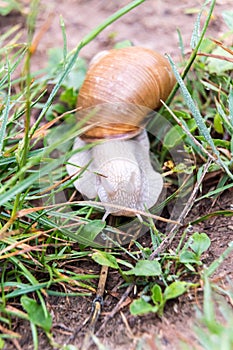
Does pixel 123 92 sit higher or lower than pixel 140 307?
higher

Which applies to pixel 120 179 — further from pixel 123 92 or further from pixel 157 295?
pixel 157 295

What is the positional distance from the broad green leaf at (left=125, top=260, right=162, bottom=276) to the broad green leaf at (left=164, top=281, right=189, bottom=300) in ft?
0.23

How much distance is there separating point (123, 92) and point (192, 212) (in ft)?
2.21

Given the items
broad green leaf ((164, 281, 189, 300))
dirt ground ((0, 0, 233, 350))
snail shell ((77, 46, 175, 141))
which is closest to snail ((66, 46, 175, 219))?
snail shell ((77, 46, 175, 141))

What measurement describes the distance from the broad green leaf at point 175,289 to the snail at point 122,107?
27.3 inches

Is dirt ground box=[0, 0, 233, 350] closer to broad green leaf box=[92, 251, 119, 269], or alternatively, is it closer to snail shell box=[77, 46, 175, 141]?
broad green leaf box=[92, 251, 119, 269]

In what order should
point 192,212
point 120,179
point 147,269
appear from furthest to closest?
point 120,179 < point 192,212 < point 147,269

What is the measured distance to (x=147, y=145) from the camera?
90.7 inches

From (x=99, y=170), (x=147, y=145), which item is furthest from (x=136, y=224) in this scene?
(x=147, y=145)

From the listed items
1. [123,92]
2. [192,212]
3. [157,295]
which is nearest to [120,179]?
[192,212]

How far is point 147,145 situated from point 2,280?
1036 millimetres

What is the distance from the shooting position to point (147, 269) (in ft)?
5.12

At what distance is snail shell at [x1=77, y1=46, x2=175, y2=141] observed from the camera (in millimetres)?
2281

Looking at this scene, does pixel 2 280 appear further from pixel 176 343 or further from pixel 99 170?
pixel 99 170
